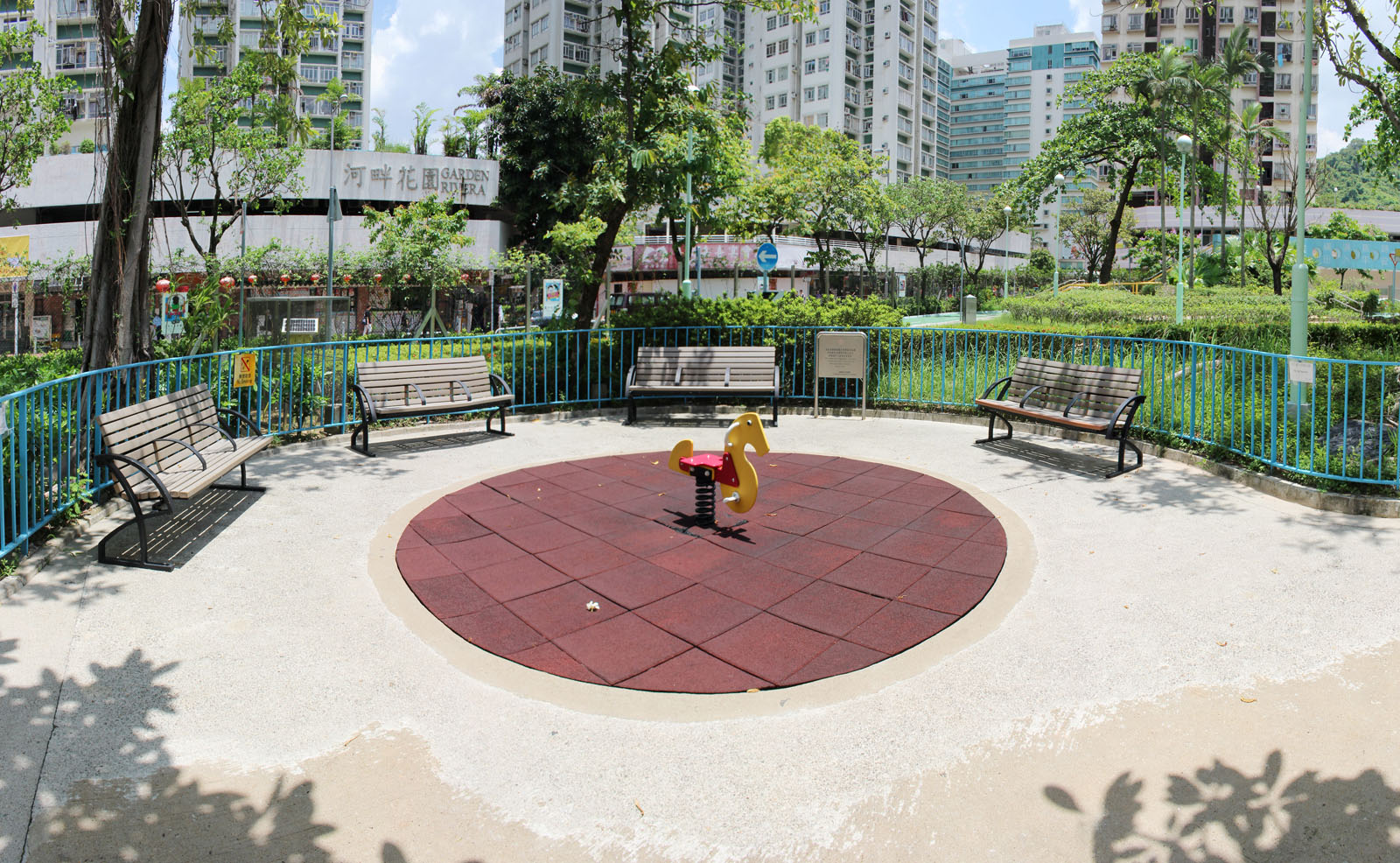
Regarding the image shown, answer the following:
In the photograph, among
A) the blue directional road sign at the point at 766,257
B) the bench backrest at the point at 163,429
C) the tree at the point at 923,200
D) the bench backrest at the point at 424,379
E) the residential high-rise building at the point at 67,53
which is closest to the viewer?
the bench backrest at the point at 163,429

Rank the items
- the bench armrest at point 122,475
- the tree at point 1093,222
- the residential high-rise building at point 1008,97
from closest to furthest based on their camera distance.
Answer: the bench armrest at point 122,475, the tree at point 1093,222, the residential high-rise building at point 1008,97

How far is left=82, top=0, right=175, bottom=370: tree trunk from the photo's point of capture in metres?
7.79

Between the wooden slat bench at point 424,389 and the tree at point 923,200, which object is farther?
the tree at point 923,200

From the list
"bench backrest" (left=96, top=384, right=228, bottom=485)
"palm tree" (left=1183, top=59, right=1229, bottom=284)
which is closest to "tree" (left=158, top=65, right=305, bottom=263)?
"bench backrest" (left=96, top=384, right=228, bottom=485)

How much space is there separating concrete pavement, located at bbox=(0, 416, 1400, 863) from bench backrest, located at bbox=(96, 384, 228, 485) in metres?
0.76

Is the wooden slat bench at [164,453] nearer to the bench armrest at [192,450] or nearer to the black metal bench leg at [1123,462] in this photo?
the bench armrest at [192,450]

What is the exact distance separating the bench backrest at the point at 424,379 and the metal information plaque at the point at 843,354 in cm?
433

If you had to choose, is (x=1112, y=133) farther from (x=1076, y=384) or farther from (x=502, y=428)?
(x=502, y=428)

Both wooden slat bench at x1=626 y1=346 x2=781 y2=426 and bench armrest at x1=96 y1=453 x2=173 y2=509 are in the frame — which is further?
wooden slat bench at x1=626 y1=346 x2=781 y2=426

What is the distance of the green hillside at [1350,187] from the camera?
234 feet

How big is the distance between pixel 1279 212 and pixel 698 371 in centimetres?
7434

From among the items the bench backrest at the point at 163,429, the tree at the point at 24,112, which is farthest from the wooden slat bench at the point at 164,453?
the tree at the point at 24,112

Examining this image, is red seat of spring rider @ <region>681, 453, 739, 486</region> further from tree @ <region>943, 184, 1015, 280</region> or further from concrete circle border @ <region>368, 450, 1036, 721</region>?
tree @ <region>943, 184, 1015, 280</region>

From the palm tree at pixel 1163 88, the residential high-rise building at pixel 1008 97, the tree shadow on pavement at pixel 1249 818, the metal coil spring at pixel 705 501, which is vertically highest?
the residential high-rise building at pixel 1008 97
